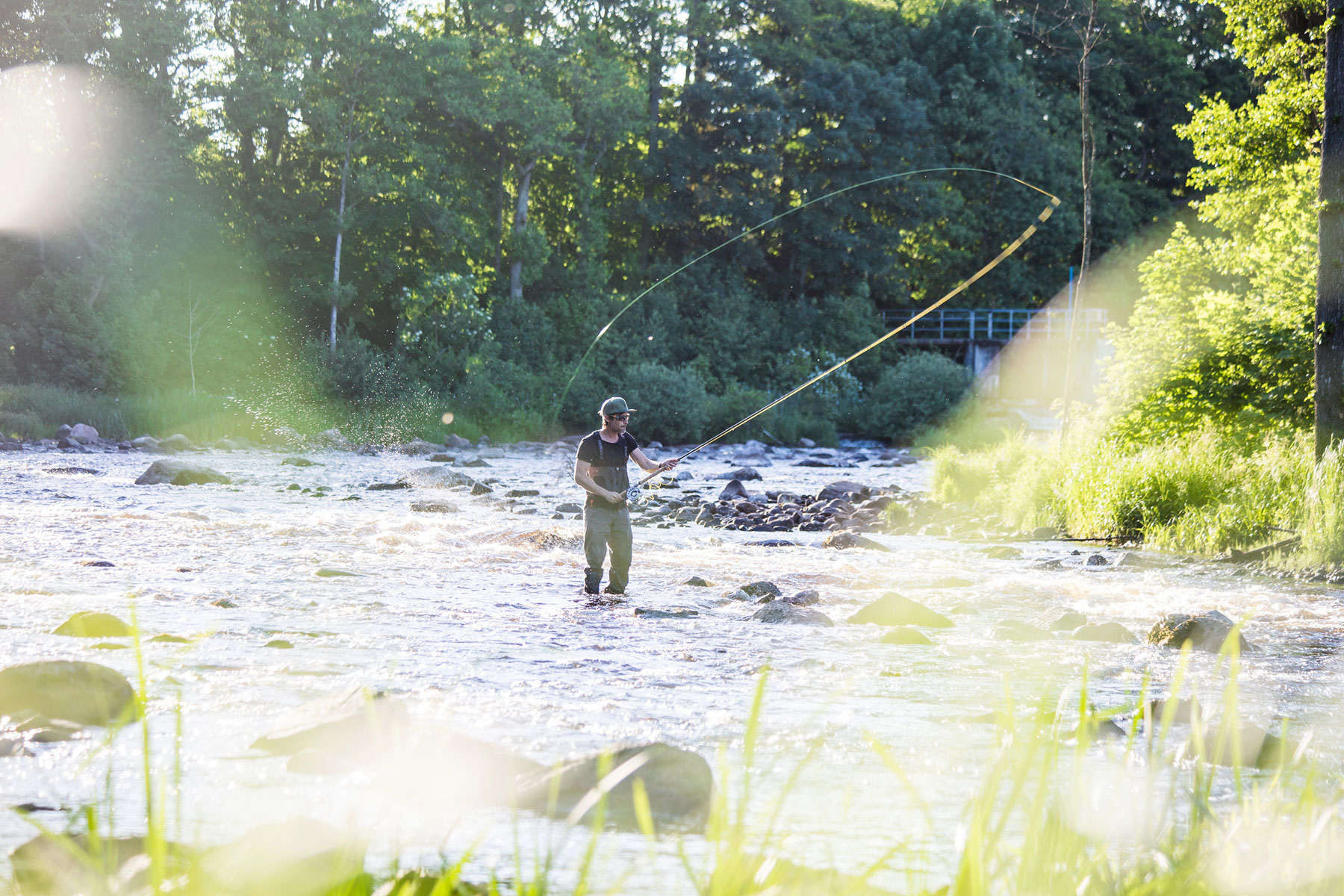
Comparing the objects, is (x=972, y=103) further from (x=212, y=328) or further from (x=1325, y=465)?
(x=1325, y=465)

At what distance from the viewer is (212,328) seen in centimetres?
3544

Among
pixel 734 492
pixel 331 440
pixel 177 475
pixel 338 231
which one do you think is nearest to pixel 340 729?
pixel 734 492

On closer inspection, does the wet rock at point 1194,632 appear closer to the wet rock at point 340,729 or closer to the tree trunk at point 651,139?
the wet rock at point 340,729

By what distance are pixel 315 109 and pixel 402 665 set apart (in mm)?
32414

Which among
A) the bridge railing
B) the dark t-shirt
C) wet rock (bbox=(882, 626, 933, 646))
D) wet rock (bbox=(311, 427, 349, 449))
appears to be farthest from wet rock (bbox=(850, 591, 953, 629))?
the bridge railing

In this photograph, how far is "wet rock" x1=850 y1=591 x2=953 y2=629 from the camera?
A: 8.05m

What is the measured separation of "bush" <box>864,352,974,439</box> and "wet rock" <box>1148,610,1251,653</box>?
28.9 meters

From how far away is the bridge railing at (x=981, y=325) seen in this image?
46344mm

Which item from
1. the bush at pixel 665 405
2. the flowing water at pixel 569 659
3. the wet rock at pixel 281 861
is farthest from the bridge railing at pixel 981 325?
the wet rock at pixel 281 861

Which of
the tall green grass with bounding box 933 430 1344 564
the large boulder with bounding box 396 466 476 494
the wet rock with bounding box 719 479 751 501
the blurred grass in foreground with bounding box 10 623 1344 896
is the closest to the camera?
the blurred grass in foreground with bounding box 10 623 1344 896

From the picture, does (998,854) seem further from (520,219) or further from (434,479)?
(520,219)

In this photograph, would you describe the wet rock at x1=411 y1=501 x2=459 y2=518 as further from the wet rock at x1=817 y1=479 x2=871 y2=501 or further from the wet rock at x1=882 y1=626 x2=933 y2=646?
the wet rock at x1=882 y1=626 x2=933 y2=646

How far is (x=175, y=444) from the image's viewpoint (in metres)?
27.3

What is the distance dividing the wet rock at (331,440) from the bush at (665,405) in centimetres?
872
